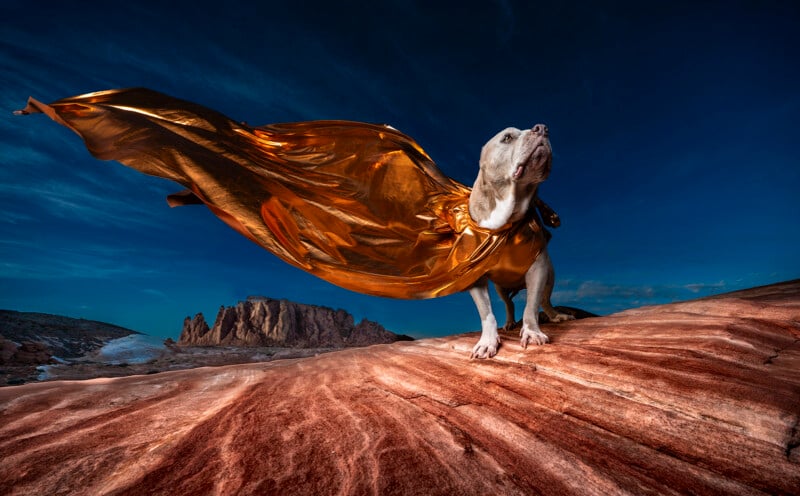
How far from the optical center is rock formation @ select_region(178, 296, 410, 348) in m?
28.2

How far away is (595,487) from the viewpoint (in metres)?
1.57

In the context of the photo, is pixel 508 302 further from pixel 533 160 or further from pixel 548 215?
pixel 533 160

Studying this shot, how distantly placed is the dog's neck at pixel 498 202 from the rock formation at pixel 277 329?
25575 millimetres

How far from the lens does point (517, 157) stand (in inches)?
143

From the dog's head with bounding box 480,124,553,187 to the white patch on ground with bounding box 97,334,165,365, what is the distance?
13.1 metres

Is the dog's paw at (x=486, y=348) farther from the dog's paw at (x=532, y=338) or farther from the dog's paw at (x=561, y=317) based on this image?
the dog's paw at (x=561, y=317)

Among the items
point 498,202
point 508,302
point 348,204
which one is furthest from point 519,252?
point 348,204

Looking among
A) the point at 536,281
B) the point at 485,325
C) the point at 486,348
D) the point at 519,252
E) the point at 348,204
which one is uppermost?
the point at 348,204

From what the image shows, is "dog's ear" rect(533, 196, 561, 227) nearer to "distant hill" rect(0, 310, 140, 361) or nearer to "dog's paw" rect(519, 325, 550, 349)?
"dog's paw" rect(519, 325, 550, 349)

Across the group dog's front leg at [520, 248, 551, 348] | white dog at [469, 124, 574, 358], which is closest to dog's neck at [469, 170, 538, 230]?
white dog at [469, 124, 574, 358]

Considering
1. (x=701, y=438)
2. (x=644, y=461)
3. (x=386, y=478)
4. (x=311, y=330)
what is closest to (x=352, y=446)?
(x=386, y=478)

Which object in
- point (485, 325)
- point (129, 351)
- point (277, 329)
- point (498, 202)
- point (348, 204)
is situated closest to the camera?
point (498, 202)

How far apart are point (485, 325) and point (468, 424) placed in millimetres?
2136

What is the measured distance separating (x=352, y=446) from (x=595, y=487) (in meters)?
1.26
